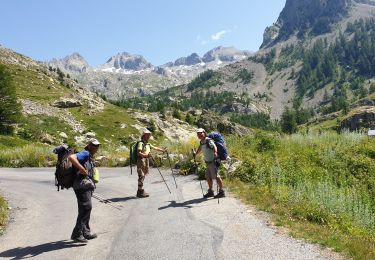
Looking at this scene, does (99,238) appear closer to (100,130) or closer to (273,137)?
(273,137)

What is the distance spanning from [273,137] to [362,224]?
15062mm

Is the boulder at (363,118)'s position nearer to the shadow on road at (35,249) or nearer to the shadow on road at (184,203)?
the shadow on road at (184,203)

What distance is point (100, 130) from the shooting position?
86.9 meters

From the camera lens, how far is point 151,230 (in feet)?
38.8

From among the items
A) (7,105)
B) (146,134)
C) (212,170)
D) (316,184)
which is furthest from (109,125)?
(212,170)

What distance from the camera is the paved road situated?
9781mm

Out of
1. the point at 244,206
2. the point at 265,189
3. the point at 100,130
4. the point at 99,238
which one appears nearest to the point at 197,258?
the point at 99,238

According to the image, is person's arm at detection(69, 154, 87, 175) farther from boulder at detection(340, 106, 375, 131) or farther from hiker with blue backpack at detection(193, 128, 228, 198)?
boulder at detection(340, 106, 375, 131)

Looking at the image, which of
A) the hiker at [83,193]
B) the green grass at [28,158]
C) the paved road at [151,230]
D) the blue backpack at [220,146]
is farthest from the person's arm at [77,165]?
the green grass at [28,158]

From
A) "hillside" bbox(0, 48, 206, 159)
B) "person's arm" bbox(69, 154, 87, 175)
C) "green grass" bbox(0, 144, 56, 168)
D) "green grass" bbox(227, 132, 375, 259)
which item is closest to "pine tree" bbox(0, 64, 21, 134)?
"hillside" bbox(0, 48, 206, 159)

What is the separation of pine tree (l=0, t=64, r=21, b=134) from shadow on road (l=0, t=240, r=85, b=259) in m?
62.7

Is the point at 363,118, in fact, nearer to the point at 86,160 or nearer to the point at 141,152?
the point at 141,152

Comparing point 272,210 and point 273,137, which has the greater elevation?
point 273,137

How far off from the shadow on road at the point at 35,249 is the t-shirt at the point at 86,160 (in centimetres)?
193
